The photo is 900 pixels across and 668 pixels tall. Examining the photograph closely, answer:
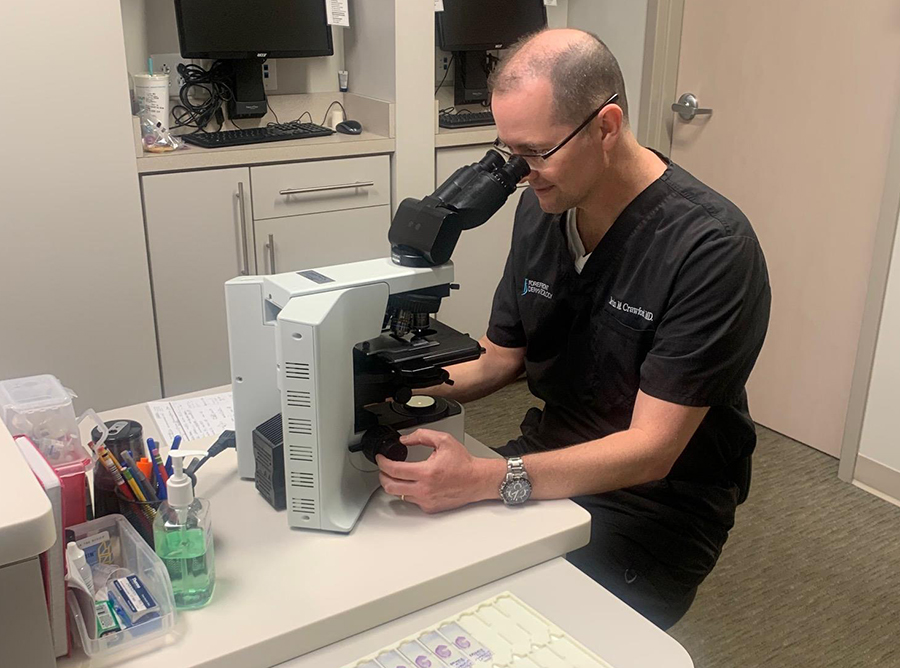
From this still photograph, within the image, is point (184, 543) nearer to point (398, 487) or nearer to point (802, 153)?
point (398, 487)

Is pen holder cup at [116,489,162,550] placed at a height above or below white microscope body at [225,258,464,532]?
below

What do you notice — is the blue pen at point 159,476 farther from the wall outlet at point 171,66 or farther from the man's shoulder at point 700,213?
the wall outlet at point 171,66

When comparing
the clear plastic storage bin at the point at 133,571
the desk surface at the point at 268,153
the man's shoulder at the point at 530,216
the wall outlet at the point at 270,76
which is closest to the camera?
the clear plastic storage bin at the point at 133,571

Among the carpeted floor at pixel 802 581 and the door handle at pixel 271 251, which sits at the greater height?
the door handle at pixel 271 251

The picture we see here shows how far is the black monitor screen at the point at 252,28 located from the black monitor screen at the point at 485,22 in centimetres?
43

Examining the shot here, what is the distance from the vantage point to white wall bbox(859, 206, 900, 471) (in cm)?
259

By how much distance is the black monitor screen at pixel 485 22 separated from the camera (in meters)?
3.15

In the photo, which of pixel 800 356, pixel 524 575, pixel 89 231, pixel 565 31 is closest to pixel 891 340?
pixel 800 356

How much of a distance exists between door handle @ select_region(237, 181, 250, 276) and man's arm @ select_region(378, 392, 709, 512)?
1.71m

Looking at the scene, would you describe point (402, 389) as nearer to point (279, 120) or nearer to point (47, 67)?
point (47, 67)

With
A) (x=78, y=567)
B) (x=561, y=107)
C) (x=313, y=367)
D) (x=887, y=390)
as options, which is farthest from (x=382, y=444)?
(x=887, y=390)

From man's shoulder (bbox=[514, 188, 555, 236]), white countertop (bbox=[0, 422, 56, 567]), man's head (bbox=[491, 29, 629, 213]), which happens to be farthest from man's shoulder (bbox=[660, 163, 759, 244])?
white countertop (bbox=[0, 422, 56, 567])

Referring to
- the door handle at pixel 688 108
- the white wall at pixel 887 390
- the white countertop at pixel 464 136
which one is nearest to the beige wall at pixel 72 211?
the white countertop at pixel 464 136

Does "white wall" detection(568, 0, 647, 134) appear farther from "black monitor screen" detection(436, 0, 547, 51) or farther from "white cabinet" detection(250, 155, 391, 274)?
"white cabinet" detection(250, 155, 391, 274)
